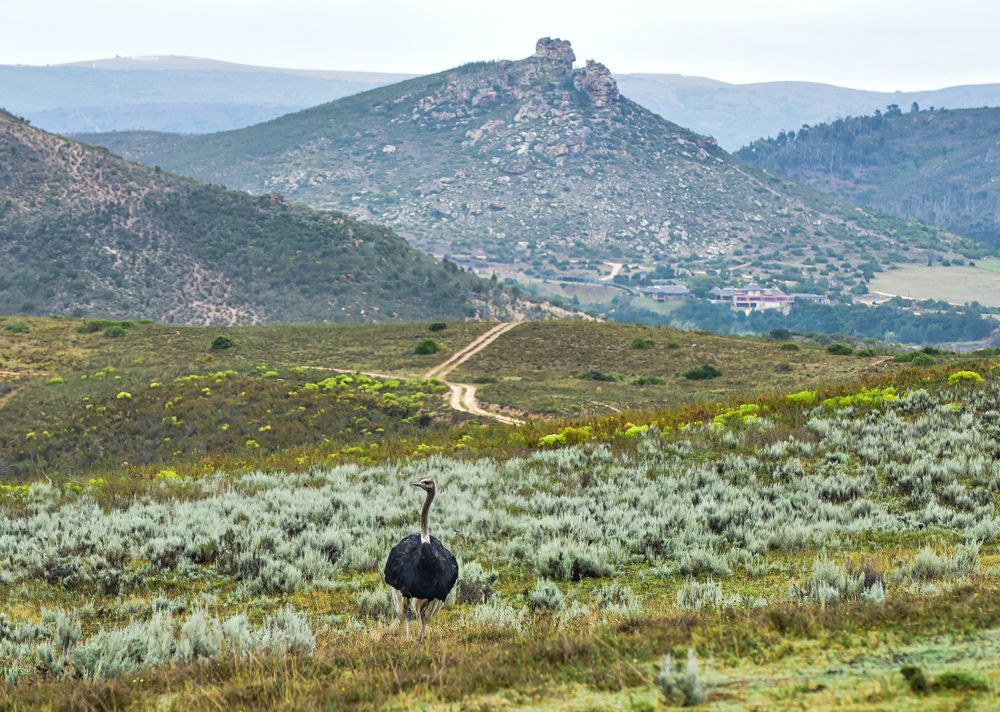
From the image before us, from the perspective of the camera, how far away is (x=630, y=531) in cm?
1337

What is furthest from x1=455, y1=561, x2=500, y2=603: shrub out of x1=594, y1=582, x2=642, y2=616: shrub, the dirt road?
the dirt road

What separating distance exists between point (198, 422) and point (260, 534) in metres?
24.2

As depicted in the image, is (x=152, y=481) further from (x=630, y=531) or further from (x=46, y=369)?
(x=46, y=369)

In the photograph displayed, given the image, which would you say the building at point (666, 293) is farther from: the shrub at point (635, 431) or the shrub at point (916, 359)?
the shrub at point (635, 431)

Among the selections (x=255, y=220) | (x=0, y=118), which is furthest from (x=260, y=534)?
(x=0, y=118)

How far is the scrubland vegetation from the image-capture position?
7074mm

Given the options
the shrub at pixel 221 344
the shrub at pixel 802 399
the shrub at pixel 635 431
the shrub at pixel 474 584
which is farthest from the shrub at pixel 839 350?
the shrub at pixel 474 584

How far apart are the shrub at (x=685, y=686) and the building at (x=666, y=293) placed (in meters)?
182

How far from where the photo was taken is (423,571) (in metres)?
8.76

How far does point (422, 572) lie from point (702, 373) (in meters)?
37.5

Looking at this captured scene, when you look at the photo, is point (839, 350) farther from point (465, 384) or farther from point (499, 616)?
point (499, 616)

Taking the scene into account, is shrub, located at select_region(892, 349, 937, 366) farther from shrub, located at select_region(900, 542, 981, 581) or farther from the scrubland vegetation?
shrub, located at select_region(900, 542, 981, 581)

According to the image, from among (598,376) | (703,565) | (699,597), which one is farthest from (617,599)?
(598,376)

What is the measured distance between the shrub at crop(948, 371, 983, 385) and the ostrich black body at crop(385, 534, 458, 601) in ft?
59.9
